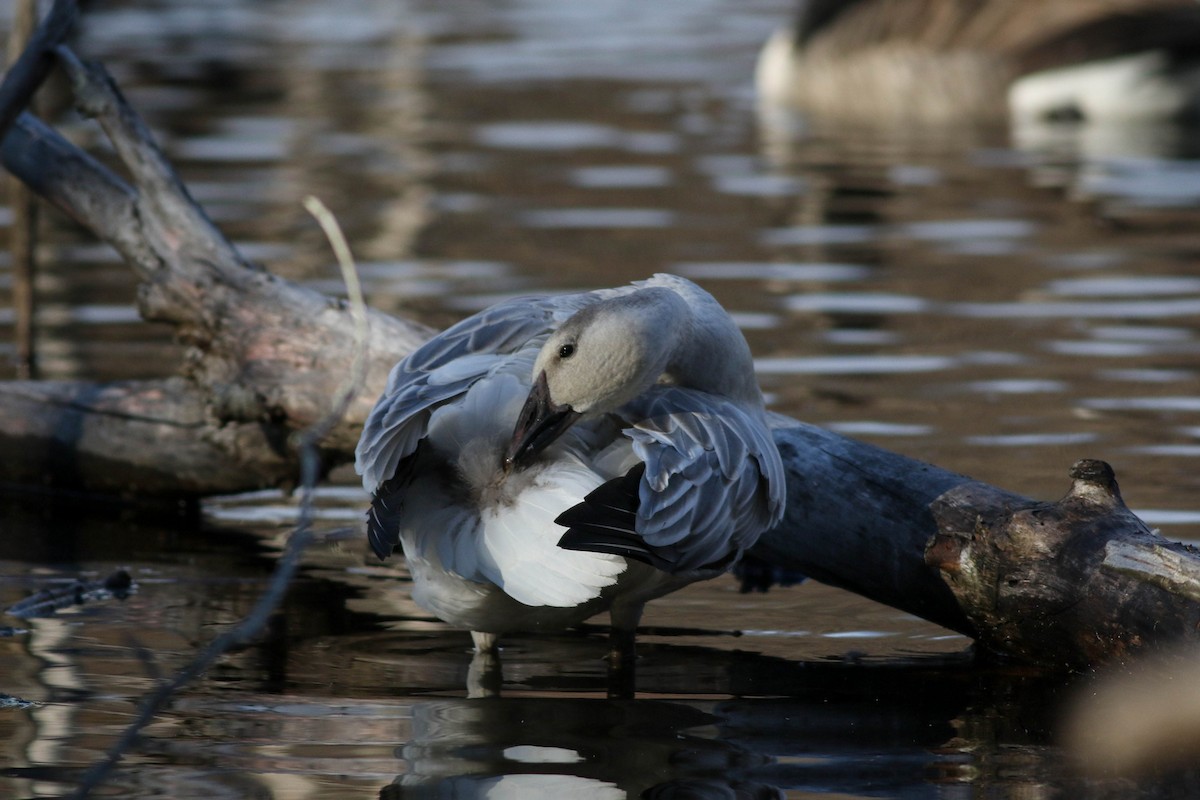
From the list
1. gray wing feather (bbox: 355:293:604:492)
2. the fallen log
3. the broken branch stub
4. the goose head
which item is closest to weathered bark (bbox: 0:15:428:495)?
the fallen log

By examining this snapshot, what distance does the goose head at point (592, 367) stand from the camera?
465cm

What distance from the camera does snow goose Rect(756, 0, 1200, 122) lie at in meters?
16.5

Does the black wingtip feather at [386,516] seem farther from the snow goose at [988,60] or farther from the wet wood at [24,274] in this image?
the snow goose at [988,60]

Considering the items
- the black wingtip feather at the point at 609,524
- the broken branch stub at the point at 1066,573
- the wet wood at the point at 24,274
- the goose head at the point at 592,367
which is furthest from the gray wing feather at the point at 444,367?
the wet wood at the point at 24,274

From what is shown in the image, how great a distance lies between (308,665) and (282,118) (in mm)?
12803

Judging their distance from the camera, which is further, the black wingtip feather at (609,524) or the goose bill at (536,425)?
the goose bill at (536,425)

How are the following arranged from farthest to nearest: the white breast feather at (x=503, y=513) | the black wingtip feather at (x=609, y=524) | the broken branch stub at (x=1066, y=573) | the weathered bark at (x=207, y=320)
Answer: the weathered bark at (x=207, y=320) → the broken branch stub at (x=1066, y=573) → the white breast feather at (x=503, y=513) → the black wingtip feather at (x=609, y=524)

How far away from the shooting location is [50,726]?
4527 millimetres

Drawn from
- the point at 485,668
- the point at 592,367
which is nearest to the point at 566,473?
the point at 592,367

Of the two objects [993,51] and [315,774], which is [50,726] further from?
[993,51]

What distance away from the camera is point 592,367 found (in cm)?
471

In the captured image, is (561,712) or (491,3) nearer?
(561,712)

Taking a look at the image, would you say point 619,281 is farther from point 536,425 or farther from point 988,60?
point 988,60

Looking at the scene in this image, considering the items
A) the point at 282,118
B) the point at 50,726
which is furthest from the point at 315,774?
the point at 282,118
